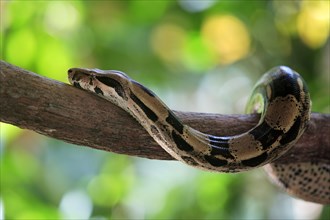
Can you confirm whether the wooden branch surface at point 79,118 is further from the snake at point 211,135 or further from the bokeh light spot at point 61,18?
the bokeh light spot at point 61,18

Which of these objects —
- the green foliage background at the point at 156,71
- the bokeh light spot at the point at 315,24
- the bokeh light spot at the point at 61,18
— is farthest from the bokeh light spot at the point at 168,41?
the bokeh light spot at the point at 315,24

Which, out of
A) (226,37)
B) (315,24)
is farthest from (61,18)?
(315,24)

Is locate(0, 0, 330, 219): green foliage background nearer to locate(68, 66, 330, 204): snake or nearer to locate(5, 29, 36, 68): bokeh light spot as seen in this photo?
locate(5, 29, 36, 68): bokeh light spot

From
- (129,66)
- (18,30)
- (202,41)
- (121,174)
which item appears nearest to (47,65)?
(18,30)

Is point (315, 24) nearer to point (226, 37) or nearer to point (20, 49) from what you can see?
point (226, 37)

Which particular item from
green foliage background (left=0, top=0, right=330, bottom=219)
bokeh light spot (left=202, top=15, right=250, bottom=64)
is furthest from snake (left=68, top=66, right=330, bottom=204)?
bokeh light spot (left=202, top=15, right=250, bottom=64)

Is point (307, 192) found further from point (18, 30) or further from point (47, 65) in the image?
point (18, 30)

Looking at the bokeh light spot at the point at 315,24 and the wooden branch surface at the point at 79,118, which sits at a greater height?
the bokeh light spot at the point at 315,24

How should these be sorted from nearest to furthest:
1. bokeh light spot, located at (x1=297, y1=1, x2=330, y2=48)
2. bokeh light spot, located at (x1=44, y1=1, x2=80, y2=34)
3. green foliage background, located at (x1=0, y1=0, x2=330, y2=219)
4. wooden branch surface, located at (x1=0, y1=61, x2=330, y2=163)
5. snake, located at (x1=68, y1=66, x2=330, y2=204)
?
wooden branch surface, located at (x1=0, y1=61, x2=330, y2=163), snake, located at (x1=68, y1=66, x2=330, y2=204), green foliage background, located at (x1=0, y1=0, x2=330, y2=219), bokeh light spot, located at (x1=44, y1=1, x2=80, y2=34), bokeh light spot, located at (x1=297, y1=1, x2=330, y2=48)
